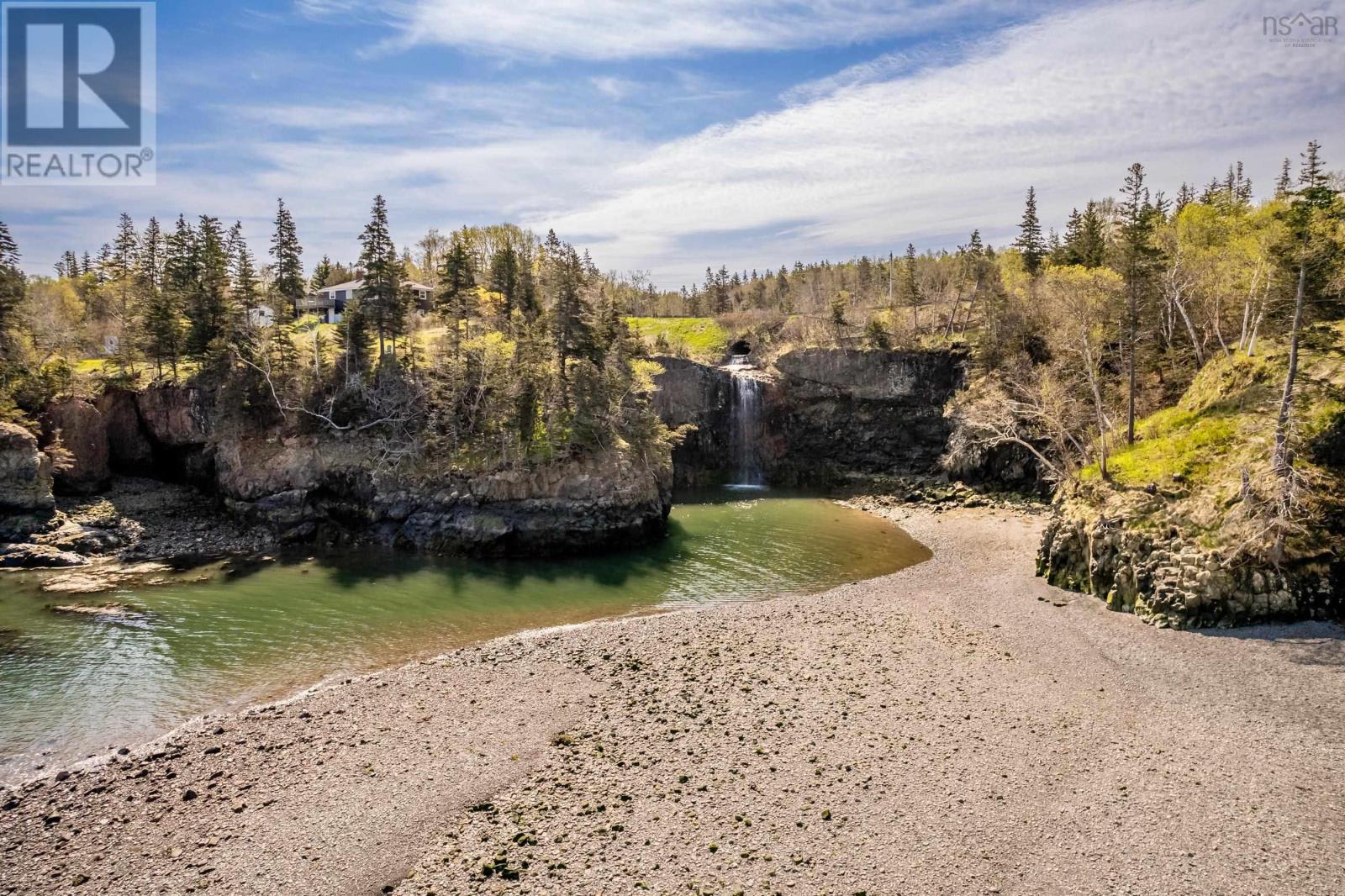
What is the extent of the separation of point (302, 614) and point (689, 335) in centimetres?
5973

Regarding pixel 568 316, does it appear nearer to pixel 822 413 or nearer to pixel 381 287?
pixel 381 287

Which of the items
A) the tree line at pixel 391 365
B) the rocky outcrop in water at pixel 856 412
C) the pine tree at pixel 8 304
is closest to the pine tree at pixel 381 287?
the tree line at pixel 391 365

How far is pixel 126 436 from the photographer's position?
4612 cm

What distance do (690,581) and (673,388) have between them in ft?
110

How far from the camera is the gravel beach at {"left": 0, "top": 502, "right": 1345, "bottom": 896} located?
1220 cm

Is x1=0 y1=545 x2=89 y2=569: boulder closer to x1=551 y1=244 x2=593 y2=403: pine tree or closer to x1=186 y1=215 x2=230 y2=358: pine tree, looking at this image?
x1=186 y1=215 x2=230 y2=358: pine tree

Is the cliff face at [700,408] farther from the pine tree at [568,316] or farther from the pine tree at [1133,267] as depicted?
the pine tree at [1133,267]

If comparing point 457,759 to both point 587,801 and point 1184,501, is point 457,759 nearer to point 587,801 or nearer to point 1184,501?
point 587,801

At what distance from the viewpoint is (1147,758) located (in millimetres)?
15195

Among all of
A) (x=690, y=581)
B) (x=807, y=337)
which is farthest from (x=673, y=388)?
(x=690, y=581)

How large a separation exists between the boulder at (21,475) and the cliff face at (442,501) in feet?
28.7

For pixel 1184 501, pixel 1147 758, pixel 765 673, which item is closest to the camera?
pixel 1147 758

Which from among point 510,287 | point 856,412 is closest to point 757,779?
point 510,287

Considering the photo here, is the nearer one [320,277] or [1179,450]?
[1179,450]
